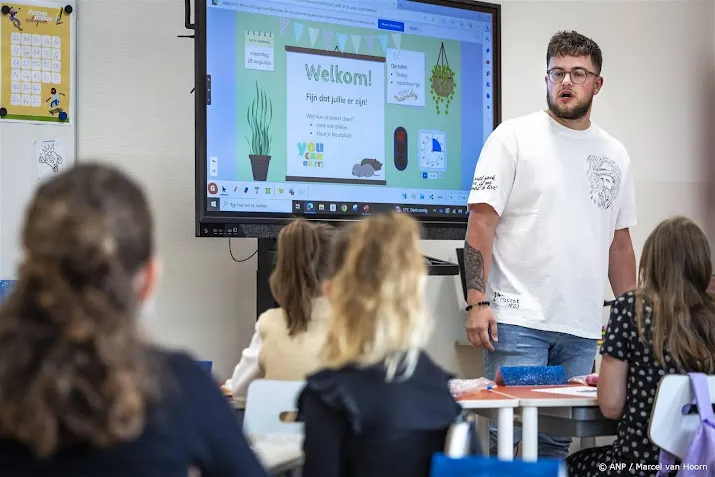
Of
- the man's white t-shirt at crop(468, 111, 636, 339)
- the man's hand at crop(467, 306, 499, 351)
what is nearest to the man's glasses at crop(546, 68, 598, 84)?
the man's white t-shirt at crop(468, 111, 636, 339)

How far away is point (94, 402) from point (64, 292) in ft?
0.45

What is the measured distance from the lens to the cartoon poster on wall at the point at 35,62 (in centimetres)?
325

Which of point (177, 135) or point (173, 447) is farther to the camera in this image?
point (177, 135)

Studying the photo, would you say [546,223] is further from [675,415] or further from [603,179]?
[675,415]

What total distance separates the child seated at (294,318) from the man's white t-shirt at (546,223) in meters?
0.91

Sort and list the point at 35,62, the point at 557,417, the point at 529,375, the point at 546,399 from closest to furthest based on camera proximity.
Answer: the point at 546,399, the point at 557,417, the point at 529,375, the point at 35,62

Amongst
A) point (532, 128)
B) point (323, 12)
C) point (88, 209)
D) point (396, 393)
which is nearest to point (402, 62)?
point (323, 12)

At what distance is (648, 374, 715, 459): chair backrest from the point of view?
221cm

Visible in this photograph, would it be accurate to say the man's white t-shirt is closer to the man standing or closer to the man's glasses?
the man standing

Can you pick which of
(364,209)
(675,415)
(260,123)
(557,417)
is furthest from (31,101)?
(675,415)

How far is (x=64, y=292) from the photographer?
3.39 feet

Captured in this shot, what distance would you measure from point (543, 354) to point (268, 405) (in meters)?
1.42

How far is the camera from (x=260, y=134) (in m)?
3.31

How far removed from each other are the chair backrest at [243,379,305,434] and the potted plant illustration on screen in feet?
4.86
